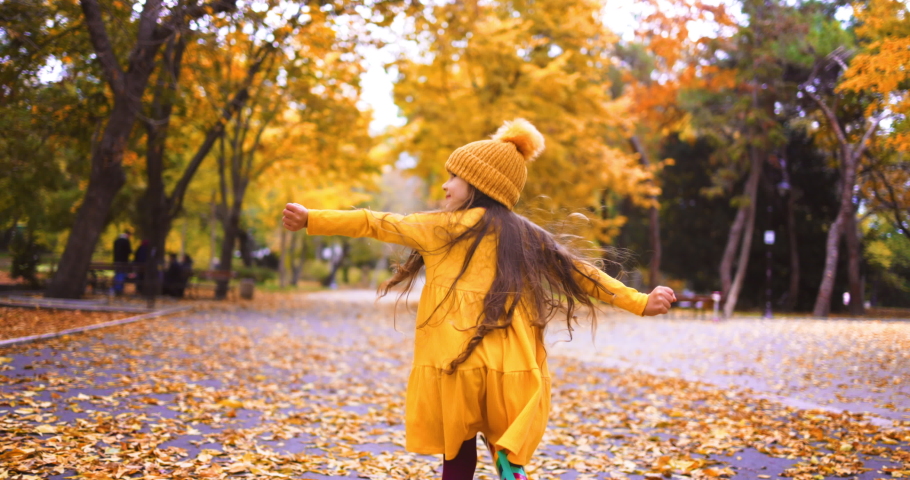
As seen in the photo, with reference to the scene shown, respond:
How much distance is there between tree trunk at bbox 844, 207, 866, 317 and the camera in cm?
1980

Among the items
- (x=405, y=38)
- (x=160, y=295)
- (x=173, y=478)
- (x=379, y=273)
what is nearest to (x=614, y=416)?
(x=173, y=478)

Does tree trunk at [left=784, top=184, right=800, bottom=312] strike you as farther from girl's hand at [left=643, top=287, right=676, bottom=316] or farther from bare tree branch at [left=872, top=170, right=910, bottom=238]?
girl's hand at [left=643, top=287, right=676, bottom=316]

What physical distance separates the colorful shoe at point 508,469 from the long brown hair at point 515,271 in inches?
15.3

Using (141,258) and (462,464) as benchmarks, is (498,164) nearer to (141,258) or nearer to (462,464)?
(462,464)

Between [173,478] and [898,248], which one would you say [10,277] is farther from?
[898,248]

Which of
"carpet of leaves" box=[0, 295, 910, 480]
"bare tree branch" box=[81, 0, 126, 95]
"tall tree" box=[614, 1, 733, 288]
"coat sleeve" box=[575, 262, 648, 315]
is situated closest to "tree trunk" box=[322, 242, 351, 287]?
"tall tree" box=[614, 1, 733, 288]

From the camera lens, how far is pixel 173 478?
3957 millimetres

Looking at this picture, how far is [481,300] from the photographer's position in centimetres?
288

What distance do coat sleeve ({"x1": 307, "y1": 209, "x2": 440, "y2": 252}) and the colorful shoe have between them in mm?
886

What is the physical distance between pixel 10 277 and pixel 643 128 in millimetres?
23380

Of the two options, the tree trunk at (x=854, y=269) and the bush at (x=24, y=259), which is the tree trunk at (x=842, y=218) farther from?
the bush at (x=24, y=259)

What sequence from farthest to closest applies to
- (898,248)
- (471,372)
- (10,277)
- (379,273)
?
(379,273) → (10,277) → (898,248) → (471,372)

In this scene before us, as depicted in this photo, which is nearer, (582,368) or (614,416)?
(614,416)

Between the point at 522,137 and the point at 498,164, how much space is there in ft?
0.76
